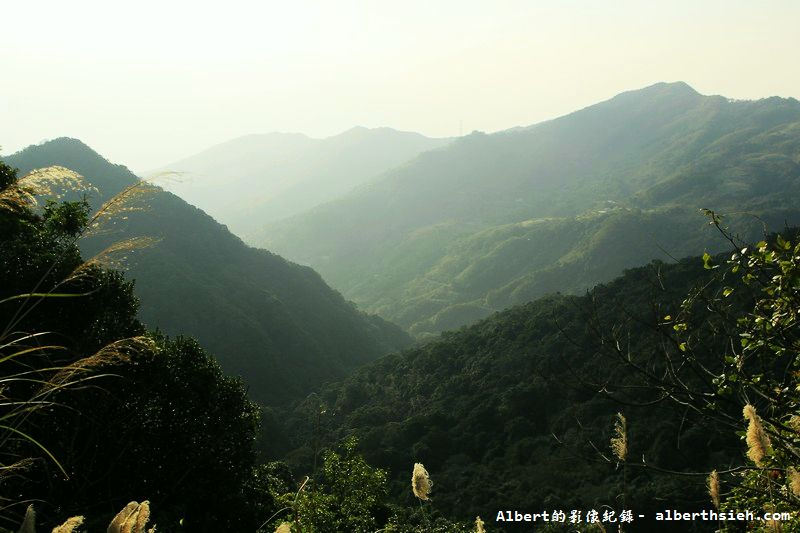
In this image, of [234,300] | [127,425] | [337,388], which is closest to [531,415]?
[337,388]

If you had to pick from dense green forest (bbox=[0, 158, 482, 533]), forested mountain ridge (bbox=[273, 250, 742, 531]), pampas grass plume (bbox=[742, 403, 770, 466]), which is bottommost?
forested mountain ridge (bbox=[273, 250, 742, 531])

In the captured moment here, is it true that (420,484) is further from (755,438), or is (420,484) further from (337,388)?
(337,388)

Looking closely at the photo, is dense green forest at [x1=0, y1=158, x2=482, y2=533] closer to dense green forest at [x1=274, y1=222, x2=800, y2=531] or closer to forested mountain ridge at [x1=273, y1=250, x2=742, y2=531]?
dense green forest at [x1=274, y1=222, x2=800, y2=531]

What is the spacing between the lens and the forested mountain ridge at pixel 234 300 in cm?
5716

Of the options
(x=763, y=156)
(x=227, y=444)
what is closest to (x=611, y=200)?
(x=763, y=156)

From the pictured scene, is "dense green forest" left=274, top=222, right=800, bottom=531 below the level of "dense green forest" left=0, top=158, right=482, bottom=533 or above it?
below

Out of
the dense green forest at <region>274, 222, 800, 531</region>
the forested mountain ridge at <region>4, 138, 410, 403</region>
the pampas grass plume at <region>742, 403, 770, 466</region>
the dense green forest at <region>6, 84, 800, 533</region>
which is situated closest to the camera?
the pampas grass plume at <region>742, 403, 770, 466</region>

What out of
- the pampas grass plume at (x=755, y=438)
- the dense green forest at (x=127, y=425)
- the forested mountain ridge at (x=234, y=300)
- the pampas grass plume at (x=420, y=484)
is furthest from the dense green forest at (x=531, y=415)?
the pampas grass plume at (x=755, y=438)

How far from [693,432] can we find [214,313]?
4900cm

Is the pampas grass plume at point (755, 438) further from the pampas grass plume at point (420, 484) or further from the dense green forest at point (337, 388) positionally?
the pampas grass plume at point (420, 484)

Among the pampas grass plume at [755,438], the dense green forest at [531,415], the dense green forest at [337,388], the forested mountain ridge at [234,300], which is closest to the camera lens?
the pampas grass plume at [755,438]

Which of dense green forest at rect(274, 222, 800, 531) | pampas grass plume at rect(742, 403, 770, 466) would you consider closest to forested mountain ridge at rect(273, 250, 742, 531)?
dense green forest at rect(274, 222, 800, 531)

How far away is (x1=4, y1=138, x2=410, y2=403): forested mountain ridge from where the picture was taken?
5716cm

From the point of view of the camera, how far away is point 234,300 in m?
65.4
